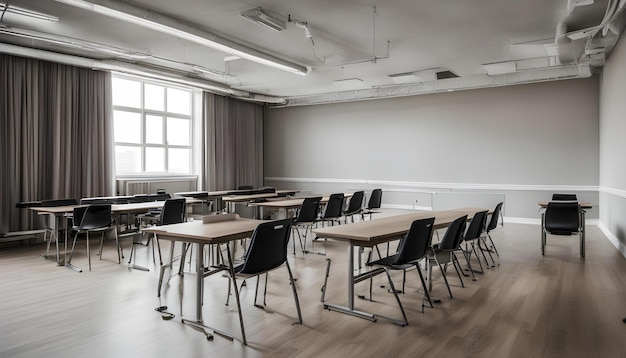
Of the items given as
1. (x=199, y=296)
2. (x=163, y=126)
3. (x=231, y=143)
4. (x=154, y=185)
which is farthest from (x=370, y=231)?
(x=231, y=143)

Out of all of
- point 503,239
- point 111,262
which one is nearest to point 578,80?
point 503,239

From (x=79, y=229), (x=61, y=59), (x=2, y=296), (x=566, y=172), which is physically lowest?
(x=2, y=296)

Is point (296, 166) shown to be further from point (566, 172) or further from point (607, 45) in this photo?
point (607, 45)

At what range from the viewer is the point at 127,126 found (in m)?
8.96

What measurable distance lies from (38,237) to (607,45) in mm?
9689

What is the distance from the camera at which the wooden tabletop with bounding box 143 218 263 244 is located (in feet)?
10.5

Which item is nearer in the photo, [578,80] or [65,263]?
[65,263]

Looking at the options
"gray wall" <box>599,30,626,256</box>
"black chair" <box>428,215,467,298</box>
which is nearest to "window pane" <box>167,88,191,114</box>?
"black chair" <box>428,215,467,298</box>

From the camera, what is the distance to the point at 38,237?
Answer: 713 cm

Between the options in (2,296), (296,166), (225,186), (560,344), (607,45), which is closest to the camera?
(560,344)

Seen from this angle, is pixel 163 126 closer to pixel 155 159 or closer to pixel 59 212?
pixel 155 159

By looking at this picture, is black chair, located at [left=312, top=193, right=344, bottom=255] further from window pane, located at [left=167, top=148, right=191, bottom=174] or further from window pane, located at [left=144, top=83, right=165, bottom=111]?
window pane, located at [left=144, top=83, right=165, bottom=111]

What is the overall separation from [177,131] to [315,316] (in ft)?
25.6

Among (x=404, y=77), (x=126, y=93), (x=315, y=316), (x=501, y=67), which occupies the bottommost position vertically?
(x=315, y=316)
